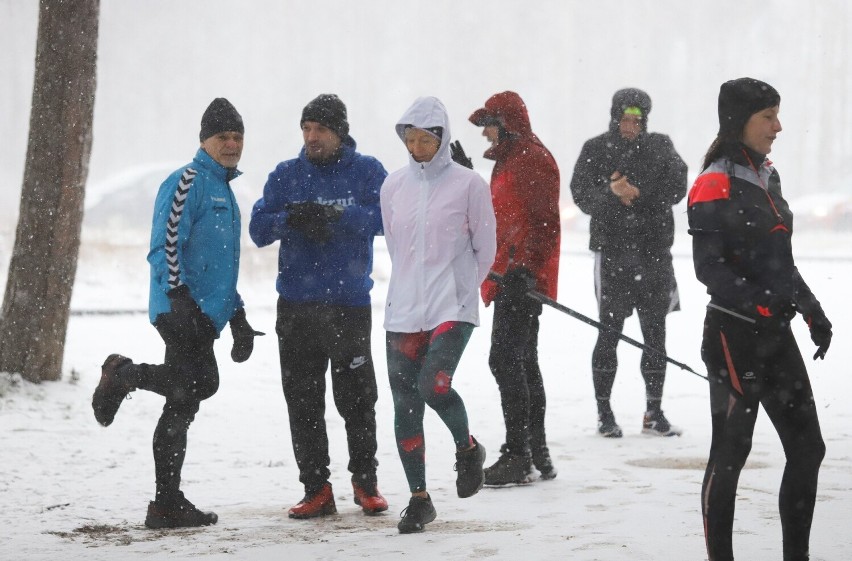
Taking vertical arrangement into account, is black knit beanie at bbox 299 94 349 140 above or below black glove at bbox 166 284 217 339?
above

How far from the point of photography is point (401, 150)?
2534 inches

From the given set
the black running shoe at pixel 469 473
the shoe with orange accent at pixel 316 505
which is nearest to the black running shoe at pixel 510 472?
the shoe with orange accent at pixel 316 505

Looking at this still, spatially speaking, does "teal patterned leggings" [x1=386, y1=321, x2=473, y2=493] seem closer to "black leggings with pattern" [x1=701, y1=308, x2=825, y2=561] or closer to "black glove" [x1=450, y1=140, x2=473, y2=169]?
"black glove" [x1=450, y1=140, x2=473, y2=169]

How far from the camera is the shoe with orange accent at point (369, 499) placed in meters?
5.66

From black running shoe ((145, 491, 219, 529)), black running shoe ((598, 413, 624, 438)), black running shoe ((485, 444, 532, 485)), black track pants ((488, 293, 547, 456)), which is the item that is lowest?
black running shoe ((145, 491, 219, 529))

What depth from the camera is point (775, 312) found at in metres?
3.96

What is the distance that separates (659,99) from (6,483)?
52.7 meters

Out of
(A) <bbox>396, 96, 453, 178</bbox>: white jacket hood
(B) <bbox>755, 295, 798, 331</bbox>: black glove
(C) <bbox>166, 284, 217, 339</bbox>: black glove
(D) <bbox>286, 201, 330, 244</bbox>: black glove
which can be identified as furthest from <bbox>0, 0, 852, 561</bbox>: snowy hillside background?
(A) <bbox>396, 96, 453, 178</bbox>: white jacket hood

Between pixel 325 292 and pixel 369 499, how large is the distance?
3.20 ft

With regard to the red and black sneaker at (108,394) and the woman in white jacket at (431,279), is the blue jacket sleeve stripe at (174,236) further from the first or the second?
the woman in white jacket at (431,279)

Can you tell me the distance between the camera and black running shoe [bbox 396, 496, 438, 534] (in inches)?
200

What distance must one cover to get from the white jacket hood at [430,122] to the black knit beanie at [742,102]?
57.8 inches

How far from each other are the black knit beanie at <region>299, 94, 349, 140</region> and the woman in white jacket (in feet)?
1.23

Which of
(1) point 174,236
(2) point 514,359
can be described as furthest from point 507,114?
(1) point 174,236
